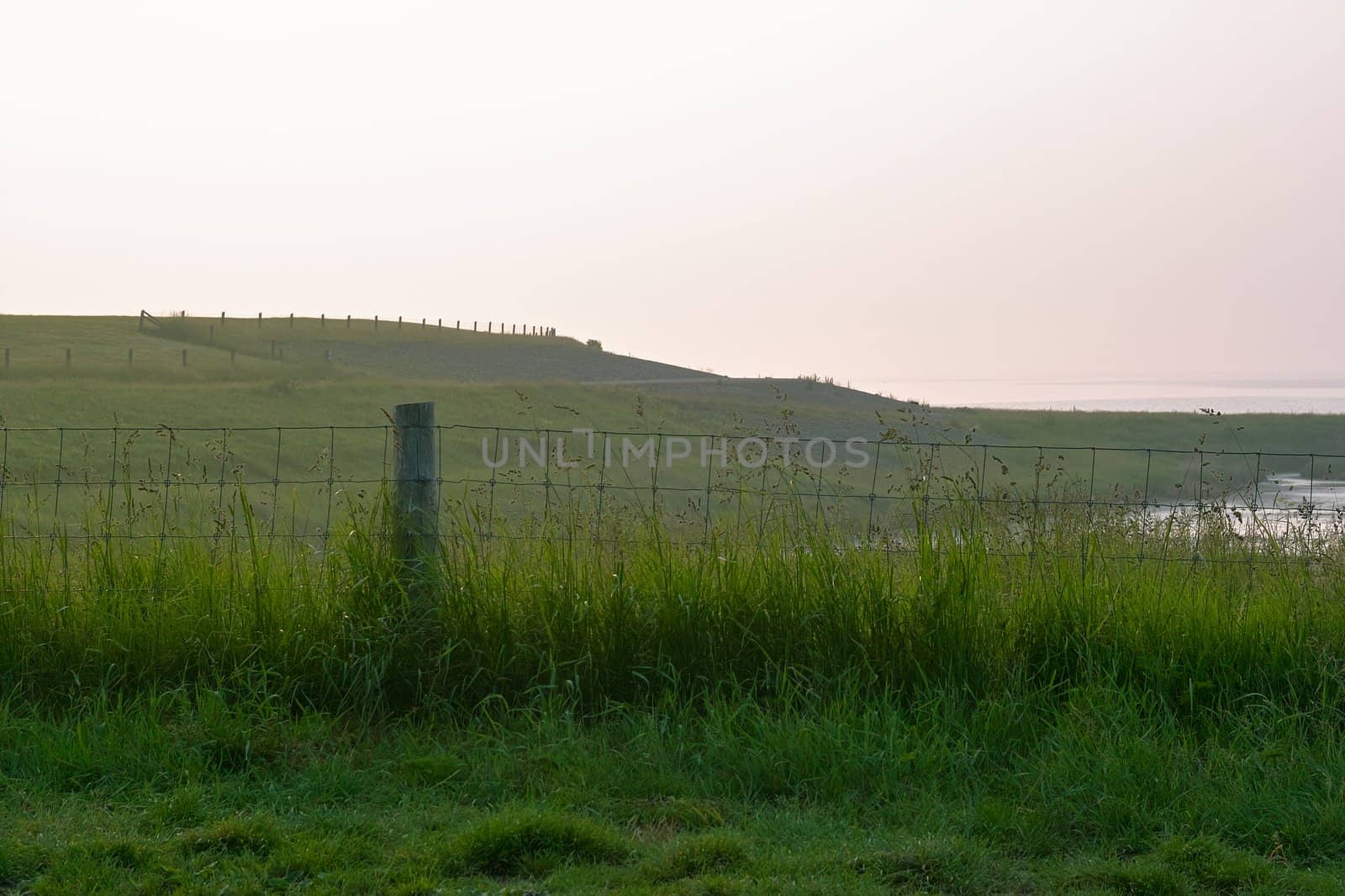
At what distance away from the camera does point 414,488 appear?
19.8ft

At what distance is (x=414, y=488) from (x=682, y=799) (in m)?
2.23

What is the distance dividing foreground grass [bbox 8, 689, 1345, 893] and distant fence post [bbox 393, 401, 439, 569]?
0.92m

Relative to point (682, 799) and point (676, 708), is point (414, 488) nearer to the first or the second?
point (676, 708)

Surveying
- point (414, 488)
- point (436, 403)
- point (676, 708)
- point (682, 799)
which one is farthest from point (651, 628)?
point (436, 403)

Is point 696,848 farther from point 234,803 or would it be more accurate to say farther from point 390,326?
point 390,326

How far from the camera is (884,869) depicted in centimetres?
418

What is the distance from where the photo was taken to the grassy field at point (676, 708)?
425 cm

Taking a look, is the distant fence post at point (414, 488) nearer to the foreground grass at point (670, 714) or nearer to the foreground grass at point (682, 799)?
the foreground grass at point (670, 714)

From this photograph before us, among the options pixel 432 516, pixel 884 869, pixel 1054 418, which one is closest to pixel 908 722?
pixel 884 869

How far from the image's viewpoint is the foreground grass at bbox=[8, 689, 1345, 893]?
4.14m

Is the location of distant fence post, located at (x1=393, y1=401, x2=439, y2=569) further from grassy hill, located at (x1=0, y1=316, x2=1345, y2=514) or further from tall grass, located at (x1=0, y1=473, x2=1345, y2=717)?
grassy hill, located at (x1=0, y1=316, x2=1345, y2=514)

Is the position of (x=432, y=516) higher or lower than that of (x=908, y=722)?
higher

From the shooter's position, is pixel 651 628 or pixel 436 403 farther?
pixel 436 403

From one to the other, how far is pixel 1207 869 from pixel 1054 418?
53094 millimetres
